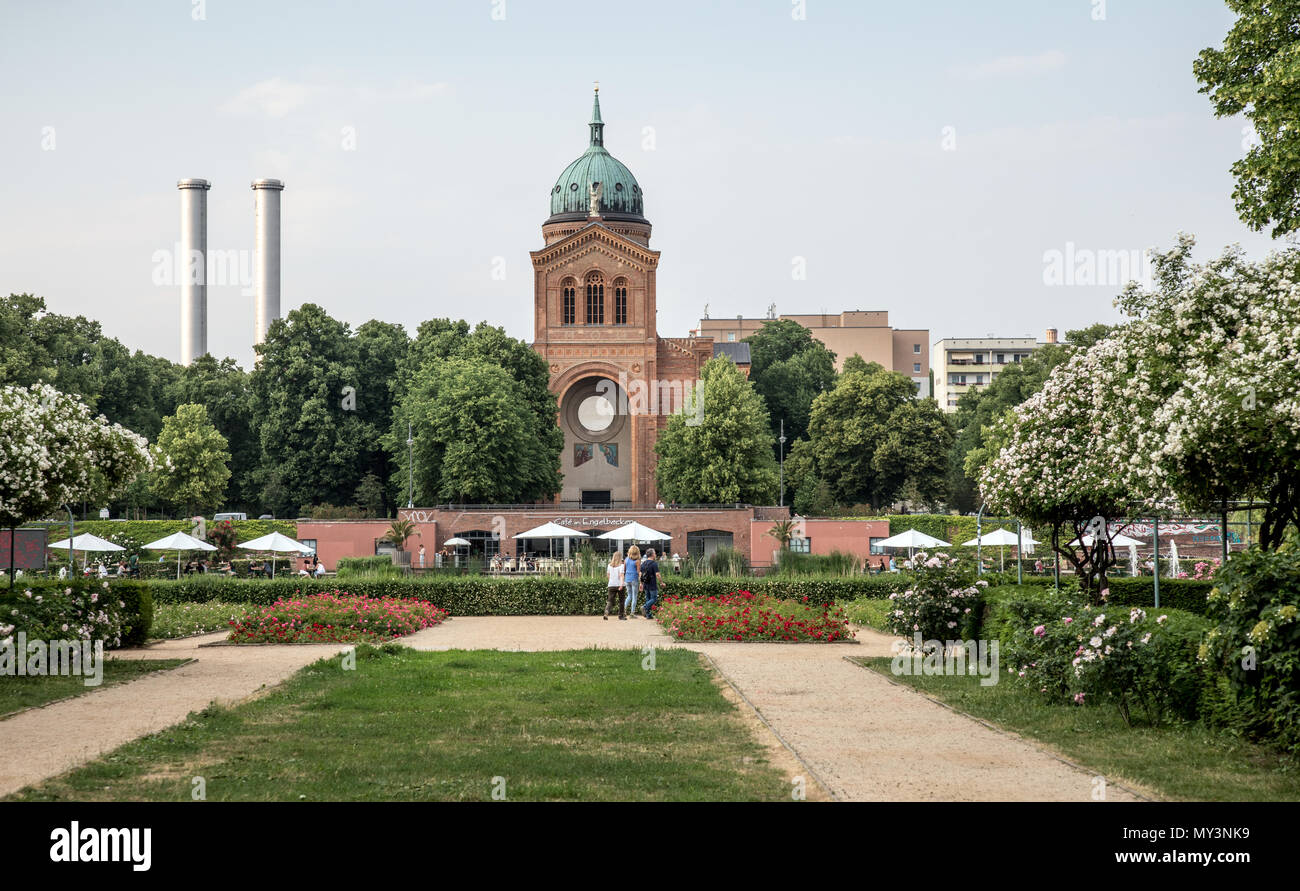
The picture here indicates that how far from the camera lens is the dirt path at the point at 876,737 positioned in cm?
883

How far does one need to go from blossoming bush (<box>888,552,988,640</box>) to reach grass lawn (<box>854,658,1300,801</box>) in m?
4.54

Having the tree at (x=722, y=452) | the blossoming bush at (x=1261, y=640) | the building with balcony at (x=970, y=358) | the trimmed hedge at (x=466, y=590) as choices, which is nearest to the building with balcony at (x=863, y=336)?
the building with balcony at (x=970, y=358)

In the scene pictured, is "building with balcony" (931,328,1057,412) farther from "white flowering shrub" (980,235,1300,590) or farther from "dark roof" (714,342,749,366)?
"white flowering shrub" (980,235,1300,590)

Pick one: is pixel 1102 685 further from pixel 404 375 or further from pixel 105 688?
pixel 404 375

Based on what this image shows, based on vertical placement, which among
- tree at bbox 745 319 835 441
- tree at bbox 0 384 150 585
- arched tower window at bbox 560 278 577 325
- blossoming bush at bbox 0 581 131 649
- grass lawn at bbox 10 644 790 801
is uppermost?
arched tower window at bbox 560 278 577 325

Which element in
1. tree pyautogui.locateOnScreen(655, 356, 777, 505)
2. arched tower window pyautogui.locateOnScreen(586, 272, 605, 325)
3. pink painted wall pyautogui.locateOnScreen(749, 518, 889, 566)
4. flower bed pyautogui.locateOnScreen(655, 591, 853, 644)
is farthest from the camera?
arched tower window pyautogui.locateOnScreen(586, 272, 605, 325)

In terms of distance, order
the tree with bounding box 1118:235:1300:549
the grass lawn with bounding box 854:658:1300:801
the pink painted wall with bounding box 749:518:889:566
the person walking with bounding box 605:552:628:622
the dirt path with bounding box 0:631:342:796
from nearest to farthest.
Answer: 1. the grass lawn with bounding box 854:658:1300:801
2. the dirt path with bounding box 0:631:342:796
3. the tree with bounding box 1118:235:1300:549
4. the person walking with bounding box 605:552:628:622
5. the pink painted wall with bounding box 749:518:889:566

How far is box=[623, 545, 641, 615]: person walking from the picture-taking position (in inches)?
1083

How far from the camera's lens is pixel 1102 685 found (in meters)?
12.0

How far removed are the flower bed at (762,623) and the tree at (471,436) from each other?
1338 inches

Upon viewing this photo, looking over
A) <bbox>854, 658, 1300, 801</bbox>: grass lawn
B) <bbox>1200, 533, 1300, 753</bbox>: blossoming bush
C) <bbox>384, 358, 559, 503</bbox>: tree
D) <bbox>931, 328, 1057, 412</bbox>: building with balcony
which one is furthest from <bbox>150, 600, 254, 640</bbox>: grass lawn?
<bbox>931, 328, 1057, 412</bbox>: building with balcony

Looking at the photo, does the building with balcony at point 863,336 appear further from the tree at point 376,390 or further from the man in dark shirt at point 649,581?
the man in dark shirt at point 649,581

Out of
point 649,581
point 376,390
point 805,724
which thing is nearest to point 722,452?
point 376,390
